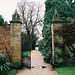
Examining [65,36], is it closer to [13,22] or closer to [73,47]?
[73,47]

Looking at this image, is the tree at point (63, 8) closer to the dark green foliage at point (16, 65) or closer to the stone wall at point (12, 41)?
the stone wall at point (12, 41)

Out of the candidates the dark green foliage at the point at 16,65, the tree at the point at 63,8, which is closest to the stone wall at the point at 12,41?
the dark green foliage at the point at 16,65

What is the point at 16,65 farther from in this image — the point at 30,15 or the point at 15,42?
the point at 30,15

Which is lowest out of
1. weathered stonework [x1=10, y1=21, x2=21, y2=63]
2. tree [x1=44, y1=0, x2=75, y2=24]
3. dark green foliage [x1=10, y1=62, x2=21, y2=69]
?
dark green foliage [x1=10, y1=62, x2=21, y2=69]

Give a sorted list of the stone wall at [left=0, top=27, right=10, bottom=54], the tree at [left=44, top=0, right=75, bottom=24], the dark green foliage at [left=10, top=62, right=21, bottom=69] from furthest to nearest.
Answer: the tree at [left=44, top=0, right=75, bottom=24] < the stone wall at [left=0, top=27, right=10, bottom=54] < the dark green foliage at [left=10, top=62, right=21, bottom=69]

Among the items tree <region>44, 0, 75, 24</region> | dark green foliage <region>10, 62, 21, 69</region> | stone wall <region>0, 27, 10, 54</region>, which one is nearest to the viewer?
dark green foliage <region>10, 62, 21, 69</region>

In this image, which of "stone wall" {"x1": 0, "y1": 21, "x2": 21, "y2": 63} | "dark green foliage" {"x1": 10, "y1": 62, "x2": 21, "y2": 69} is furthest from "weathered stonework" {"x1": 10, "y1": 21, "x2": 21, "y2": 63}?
"dark green foliage" {"x1": 10, "y1": 62, "x2": 21, "y2": 69}

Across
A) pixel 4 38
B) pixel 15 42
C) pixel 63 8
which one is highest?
pixel 63 8

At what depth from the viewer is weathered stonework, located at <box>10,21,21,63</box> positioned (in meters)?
5.67

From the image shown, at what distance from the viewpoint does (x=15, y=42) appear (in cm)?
571

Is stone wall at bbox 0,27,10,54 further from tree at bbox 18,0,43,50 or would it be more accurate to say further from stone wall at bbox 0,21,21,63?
tree at bbox 18,0,43,50

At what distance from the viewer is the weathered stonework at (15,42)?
5.67 m

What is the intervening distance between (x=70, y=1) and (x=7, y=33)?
10503 millimetres

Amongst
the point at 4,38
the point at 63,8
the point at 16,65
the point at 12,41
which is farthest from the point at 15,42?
the point at 63,8
